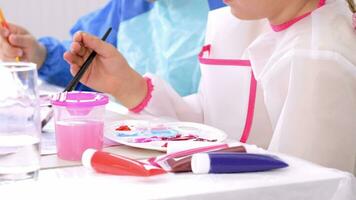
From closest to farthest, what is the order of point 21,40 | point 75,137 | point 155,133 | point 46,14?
point 75,137 < point 155,133 < point 21,40 < point 46,14

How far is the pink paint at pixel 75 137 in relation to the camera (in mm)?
683

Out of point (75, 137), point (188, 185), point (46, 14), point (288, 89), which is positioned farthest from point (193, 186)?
point (46, 14)

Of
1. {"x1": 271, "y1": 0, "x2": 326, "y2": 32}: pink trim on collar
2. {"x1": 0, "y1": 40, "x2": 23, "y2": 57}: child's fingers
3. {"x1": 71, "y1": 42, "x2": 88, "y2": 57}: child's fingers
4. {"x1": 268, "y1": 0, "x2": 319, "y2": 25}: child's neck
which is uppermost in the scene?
{"x1": 268, "y1": 0, "x2": 319, "y2": 25}: child's neck

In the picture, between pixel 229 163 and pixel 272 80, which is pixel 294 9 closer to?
pixel 272 80

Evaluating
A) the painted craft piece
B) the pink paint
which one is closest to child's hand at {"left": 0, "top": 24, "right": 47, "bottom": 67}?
the painted craft piece

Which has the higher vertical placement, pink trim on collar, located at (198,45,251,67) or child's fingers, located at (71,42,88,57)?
child's fingers, located at (71,42,88,57)

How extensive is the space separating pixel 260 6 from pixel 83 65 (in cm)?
29

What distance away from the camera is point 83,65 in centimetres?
91

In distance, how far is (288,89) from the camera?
2.85ft

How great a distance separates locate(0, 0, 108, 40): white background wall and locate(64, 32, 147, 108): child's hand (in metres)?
1.30

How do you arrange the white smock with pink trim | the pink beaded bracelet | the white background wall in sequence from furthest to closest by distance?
1. the white background wall
2. the pink beaded bracelet
3. the white smock with pink trim

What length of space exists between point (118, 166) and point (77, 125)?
0.34ft

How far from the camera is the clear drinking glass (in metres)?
0.59

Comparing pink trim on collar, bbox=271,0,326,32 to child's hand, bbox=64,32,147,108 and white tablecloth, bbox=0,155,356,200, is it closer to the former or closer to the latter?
child's hand, bbox=64,32,147,108
